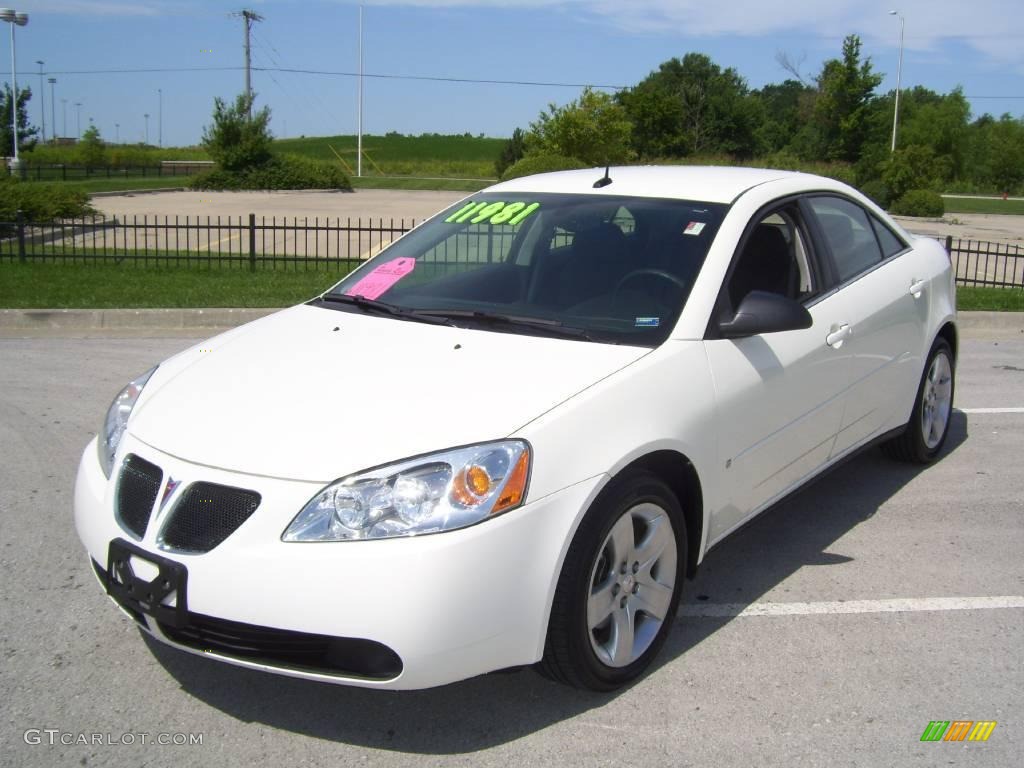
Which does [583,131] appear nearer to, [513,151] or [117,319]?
[513,151]

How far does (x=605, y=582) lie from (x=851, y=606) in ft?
4.48

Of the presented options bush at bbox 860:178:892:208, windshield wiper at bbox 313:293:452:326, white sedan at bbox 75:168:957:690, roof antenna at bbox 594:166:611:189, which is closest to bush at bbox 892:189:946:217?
bush at bbox 860:178:892:208

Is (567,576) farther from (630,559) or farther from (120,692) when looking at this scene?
(120,692)

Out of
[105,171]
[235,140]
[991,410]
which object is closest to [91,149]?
[105,171]

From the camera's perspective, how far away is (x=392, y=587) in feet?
9.06

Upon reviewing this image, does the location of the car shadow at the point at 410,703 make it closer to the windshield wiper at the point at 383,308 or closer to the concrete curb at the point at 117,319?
the windshield wiper at the point at 383,308

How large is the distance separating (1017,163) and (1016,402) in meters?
68.3

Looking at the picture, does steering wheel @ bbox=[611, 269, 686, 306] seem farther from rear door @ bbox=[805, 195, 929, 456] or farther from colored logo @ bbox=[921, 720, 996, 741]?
colored logo @ bbox=[921, 720, 996, 741]

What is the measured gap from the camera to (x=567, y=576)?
3.05 meters

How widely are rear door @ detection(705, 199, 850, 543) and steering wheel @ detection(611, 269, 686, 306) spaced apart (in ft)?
0.56

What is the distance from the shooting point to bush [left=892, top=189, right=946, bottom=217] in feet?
110

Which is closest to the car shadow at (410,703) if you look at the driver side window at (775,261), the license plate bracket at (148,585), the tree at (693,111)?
the license plate bracket at (148,585)

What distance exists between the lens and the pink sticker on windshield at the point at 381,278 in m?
4.38

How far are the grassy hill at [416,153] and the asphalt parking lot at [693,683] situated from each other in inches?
2371
